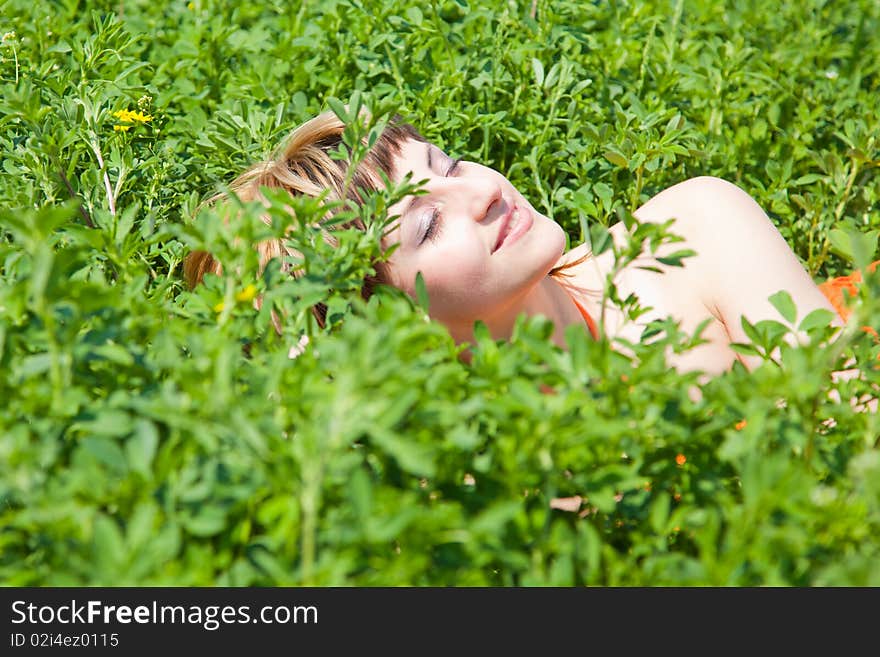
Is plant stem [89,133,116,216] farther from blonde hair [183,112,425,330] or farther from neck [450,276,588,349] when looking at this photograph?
neck [450,276,588,349]

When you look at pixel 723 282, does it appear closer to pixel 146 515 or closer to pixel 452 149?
pixel 452 149

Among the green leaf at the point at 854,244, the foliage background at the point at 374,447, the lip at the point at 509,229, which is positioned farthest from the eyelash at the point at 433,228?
the green leaf at the point at 854,244

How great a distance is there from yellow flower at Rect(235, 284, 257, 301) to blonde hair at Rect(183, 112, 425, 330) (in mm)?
731

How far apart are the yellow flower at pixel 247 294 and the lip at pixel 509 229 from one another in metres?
0.74

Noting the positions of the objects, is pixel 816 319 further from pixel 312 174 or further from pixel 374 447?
pixel 312 174

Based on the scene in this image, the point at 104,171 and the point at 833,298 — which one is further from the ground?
the point at 104,171

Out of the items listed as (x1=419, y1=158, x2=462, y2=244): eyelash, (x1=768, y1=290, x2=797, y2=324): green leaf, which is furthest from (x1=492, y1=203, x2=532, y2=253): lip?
(x1=768, y1=290, x2=797, y2=324): green leaf

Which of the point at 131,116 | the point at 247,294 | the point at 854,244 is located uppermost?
the point at 131,116

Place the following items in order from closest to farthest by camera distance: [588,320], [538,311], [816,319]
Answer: [816,319] → [538,311] → [588,320]

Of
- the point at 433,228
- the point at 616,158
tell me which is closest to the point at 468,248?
the point at 433,228

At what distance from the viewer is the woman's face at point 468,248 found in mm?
2012

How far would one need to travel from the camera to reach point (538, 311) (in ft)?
7.66

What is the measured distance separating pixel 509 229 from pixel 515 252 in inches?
2.8
